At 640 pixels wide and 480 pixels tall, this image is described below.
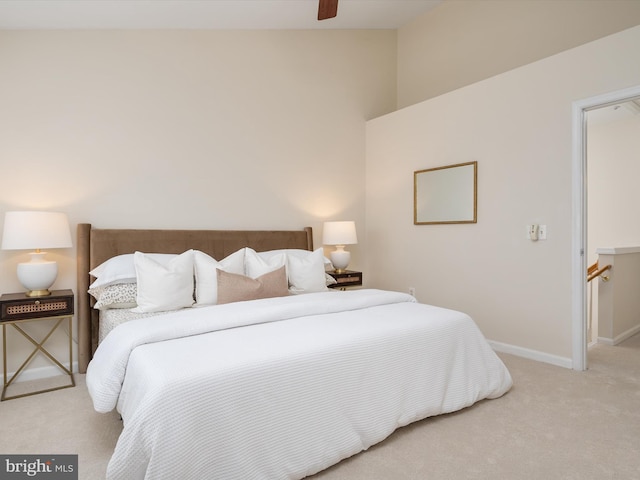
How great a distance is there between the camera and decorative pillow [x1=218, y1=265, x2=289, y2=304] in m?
2.90

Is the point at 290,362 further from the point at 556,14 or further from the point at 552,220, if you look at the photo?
the point at 556,14

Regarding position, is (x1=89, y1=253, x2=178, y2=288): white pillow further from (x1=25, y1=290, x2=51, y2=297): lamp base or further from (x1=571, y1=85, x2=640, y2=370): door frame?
(x1=571, y1=85, x2=640, y2=370): door frame

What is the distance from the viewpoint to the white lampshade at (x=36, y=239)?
2785 millimetres

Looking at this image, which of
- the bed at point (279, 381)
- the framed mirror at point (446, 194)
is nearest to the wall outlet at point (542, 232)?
the framed mirror at point (446, 194)

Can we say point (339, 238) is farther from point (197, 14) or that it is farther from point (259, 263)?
point (197, 14)

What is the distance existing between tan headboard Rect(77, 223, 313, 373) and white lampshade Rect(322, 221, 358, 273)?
51cm

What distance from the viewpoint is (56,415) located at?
2.49 m

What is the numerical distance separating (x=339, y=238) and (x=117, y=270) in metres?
2.12

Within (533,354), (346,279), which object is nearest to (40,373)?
(346,279)

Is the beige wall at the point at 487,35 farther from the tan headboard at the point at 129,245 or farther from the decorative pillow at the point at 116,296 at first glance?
the decorative pillow at the point at 116,296

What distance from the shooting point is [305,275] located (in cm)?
353

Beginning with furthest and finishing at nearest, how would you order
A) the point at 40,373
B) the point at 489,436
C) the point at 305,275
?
the point at 305,275 < the point at 40,373 < the point at 489,436

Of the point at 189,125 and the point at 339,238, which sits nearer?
the point at 189,125

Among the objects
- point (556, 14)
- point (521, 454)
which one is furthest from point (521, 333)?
point (556, 14)
